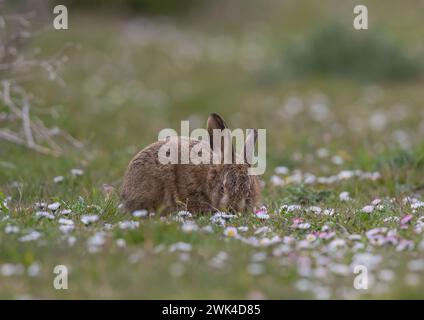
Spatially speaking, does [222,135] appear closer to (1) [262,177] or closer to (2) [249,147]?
(2) [249,147]

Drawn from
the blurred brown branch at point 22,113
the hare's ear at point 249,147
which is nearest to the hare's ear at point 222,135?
the hare's ear at point 249,147

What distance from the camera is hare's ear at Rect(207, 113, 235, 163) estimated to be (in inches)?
262

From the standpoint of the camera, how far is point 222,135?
22.0ft

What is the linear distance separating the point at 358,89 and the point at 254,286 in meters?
10.8

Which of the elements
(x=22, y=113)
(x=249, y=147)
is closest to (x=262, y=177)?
(x=249, y=147)

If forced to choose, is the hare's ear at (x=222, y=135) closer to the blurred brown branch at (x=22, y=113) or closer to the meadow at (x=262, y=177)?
the meadow at (x=262, y=177)

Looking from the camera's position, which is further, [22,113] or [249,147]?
[22,113]

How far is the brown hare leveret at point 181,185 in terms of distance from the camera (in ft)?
21.8

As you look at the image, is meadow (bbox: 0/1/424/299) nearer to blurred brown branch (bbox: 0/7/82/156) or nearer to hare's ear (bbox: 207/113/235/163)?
blurred brown branch (bbox: 0/7/82/156)

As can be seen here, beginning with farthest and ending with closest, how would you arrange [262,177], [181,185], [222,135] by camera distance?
[262,177] → [181,185] → [222,135]

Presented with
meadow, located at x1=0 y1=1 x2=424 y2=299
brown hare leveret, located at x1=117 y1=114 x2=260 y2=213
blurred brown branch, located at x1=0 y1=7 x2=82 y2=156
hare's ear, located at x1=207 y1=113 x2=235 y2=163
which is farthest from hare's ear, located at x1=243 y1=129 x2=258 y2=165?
blurred brown branch, located at x1=0 y1=7 x2=82 y2=156

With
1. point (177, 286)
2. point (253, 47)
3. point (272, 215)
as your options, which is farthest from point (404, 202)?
point (253, 47)

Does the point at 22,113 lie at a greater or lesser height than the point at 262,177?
greater

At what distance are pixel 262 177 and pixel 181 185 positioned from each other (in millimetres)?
2425
